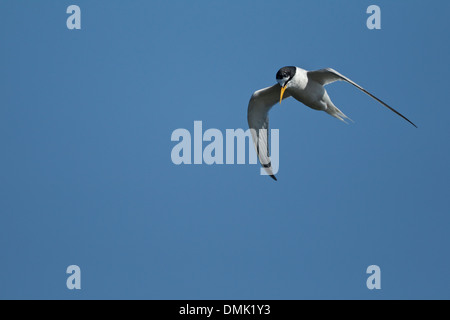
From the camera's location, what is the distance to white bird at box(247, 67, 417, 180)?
38.8 feet

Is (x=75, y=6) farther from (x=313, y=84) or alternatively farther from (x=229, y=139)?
(x=313, y=84)

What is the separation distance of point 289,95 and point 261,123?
871mm

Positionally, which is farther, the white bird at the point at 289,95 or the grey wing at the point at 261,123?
the grey wing at the point at 261,123

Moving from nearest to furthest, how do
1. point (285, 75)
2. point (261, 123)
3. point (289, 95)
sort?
1. point (285, 75)
2. point (289, 95)
3. point (261, 123)

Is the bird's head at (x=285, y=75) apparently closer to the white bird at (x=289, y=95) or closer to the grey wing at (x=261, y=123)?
the white bird at (x=289, y=95)

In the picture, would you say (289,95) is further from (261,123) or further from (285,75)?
(285,75)

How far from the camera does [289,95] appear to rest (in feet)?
42.0

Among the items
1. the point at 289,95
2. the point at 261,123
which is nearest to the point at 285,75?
the point at 289,95

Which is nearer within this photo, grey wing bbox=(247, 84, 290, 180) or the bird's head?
the bird's head

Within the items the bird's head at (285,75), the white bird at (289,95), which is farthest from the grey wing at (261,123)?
the bird's head at (285,75)

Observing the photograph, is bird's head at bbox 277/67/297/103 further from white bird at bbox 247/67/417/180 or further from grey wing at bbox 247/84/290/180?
grey wing at bbox 247/84/290/180

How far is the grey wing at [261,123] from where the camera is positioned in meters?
13.2

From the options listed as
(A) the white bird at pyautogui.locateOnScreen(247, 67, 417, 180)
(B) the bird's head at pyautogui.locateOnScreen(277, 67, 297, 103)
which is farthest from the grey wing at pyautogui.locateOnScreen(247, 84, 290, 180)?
(B) the bird's head at pyautogui.locateOnScreen(277, 67, 297, 103)

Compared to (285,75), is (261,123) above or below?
below
